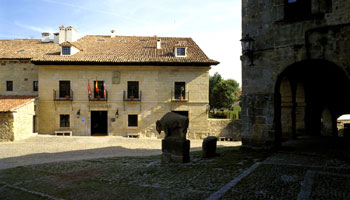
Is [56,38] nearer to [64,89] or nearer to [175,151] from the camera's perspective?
[64,89]

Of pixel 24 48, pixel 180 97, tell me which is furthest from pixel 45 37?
pixel 180 97

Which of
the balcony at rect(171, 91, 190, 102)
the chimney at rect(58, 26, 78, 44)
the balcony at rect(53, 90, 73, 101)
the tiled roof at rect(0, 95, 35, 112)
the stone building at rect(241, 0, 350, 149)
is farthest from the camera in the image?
the chimney at rect(58, 26, 78, 44)

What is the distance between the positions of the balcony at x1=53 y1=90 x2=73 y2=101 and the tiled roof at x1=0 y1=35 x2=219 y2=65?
2503 millimetres

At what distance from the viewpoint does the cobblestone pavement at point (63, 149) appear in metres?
10.9

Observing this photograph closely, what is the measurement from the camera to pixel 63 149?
13719 millimetres

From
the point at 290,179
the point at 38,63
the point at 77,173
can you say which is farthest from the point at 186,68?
the point at 290,179

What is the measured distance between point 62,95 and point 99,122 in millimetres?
3916

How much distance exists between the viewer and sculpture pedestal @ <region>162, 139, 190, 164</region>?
25.0ft

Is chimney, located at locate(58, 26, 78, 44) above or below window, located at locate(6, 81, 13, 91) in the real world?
above

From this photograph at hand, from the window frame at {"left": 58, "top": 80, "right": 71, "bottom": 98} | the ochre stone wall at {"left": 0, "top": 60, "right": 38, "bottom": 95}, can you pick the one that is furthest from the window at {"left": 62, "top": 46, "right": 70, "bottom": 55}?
the ochre stone wall at {"left": 0, "top": 60, "right": 38, "bottom": 95}

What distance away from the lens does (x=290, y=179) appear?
207 inches

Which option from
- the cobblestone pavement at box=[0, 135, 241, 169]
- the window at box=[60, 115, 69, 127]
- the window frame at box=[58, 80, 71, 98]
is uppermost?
the window frame at box=[58, 80, 71, 98]

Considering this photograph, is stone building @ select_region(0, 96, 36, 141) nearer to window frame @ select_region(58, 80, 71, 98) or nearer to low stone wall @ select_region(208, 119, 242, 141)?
window frame @ select_region(58, 80, 71, 98)

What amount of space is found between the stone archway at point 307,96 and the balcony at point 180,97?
382 inches
